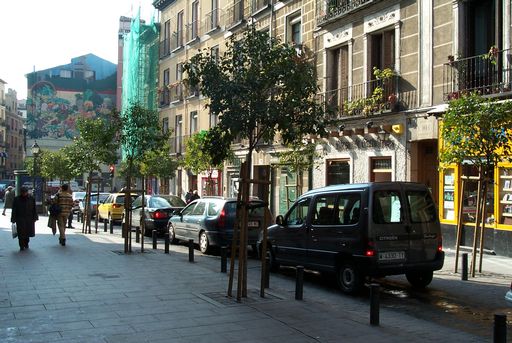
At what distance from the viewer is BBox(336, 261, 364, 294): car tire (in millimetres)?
9000

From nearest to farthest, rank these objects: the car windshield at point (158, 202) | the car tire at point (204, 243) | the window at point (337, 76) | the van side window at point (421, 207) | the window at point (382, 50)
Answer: the van side window at point (421, 207), the car tire at point (204, 243), the window at point (382, 50), the car windshield at point (158, 202), the window at point (337, 76)

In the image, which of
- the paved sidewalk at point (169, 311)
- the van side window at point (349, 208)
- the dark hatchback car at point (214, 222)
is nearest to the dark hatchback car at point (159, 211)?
the dark hatchback car at point (214, 222)

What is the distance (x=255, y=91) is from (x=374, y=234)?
3.02 meters

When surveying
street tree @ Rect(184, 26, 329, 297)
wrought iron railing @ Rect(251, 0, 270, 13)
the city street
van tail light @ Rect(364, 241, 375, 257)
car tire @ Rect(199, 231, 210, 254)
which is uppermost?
wrought iron railing @ Rect(251, 0, 270, 13)

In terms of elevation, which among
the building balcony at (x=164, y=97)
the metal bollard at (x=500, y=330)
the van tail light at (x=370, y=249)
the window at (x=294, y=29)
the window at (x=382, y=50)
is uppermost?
the window at (x=294, y=29)

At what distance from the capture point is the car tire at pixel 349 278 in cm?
900

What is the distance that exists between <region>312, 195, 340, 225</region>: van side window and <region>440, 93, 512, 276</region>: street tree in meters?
2.78

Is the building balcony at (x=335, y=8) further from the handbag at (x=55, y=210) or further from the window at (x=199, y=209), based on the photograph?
the handbag at (x=55, y=210)

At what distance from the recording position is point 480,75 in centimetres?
1447

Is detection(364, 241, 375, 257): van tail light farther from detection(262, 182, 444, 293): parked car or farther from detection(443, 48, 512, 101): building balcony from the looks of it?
detection(443, 48, 512, 101): building balcony

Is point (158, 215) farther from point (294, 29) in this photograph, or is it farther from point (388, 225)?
point (388, 225)

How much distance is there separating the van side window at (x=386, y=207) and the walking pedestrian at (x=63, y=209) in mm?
9675

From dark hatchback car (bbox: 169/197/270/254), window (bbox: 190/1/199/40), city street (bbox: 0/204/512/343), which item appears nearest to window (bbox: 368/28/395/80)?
dark hatchback car (bbox: 169/197/270/254)

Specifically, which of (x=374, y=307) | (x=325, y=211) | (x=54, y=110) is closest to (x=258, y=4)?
(x=325, y=211)
